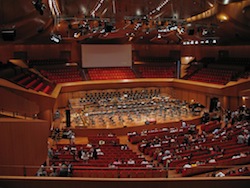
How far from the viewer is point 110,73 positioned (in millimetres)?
25266

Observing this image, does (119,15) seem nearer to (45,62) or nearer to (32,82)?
(32,82)

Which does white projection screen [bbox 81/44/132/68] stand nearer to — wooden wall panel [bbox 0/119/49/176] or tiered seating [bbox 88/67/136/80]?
tiered seating [bbox 88/67/136/80]

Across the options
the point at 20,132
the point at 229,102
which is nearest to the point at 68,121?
the point at 20,132

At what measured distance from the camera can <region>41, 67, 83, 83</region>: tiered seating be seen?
22.6 meters

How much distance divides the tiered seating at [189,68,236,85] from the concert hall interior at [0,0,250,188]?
0.13 m

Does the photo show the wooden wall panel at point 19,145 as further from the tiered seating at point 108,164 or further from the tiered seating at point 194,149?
the tiered seating at point 194,149

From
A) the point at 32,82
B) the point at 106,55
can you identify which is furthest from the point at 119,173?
the point at 106,55

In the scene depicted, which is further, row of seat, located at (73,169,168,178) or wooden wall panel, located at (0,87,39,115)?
wooden wall panel, located at (0,87,39,115)

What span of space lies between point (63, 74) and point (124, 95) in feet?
16.5

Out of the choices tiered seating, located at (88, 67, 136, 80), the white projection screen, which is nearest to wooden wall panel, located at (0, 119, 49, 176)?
tiered seating, located at (88, 67, 136, 80)

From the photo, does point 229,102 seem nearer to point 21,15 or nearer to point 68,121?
point 68,121

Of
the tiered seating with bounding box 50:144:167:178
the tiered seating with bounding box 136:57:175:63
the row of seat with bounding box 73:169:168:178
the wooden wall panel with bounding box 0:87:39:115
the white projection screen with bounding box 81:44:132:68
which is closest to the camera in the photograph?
the row of seat with bounding box 73:169:168:178

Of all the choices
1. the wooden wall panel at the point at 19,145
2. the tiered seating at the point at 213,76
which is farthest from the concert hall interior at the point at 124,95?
the tiered seating at the point at 213,76

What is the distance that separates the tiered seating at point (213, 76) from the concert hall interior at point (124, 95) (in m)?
0.13
